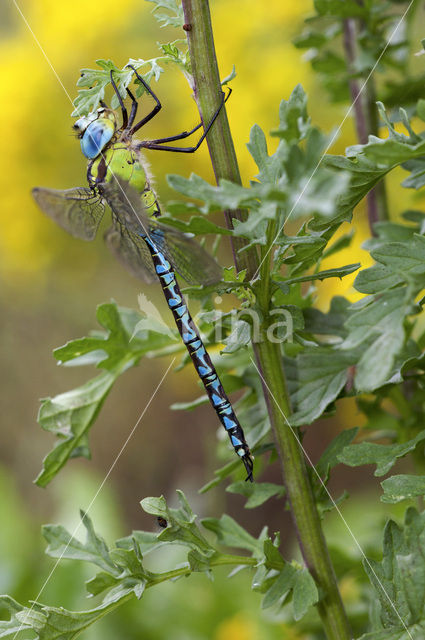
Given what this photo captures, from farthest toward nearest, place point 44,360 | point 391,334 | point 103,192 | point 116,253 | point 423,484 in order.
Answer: point 44,360
point 116,253
point 103,192
point 423,484
point 391,334

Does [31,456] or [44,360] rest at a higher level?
[44,360]

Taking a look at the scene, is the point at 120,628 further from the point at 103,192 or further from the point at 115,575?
the point at 103,192

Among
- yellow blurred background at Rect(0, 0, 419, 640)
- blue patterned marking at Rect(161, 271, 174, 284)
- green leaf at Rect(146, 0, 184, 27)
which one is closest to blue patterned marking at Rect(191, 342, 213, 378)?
blue patterned marking at Rect(161, 271, 174, 284)

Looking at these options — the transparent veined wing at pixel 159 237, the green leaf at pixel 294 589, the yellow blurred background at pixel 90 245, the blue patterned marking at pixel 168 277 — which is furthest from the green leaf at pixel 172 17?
the yellow blurred background at pixel 90 245

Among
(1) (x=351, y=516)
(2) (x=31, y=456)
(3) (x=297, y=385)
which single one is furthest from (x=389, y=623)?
(2) (x=31, y=456)

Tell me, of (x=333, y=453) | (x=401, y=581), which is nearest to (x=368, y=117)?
(x=333, y=453)

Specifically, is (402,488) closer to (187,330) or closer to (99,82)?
(187,330)

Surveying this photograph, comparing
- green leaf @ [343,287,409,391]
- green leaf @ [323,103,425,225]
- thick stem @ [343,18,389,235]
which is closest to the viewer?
green leaf @ [343,287,409,391]

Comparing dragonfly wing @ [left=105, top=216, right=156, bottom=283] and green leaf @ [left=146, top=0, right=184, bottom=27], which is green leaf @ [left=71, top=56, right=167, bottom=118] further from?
dragonfly wing @ [left=105, top=216, right=156, bottom=283]
